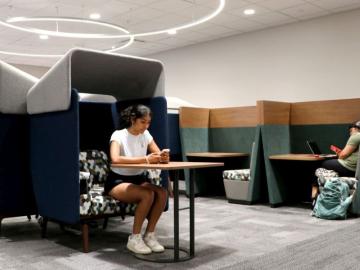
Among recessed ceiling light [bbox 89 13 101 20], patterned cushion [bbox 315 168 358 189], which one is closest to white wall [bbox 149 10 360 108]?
recessed ceiling light [bbox 89 13 101 20]

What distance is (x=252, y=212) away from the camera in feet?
16.3

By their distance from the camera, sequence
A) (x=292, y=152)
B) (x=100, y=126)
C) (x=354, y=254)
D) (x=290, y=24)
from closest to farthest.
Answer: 1. (x=354, y=254)
2. (x=100, y=126)
3. (x=292, y=152)
4. (x=290, y=24)

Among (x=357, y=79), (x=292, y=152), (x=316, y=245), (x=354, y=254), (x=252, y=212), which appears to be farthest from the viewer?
(x=357, y=79)

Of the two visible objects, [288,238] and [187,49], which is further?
[187,49]

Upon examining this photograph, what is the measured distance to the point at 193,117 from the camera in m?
6.36

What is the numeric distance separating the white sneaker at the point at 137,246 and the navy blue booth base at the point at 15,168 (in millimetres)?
1230

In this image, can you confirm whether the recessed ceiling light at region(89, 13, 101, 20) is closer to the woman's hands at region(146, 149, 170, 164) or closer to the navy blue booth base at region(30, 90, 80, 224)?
the navy blue booth base at region(30, 90, 80, 224)

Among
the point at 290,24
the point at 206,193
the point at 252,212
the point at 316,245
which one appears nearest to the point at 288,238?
the point at 316,245

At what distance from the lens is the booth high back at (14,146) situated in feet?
12.4

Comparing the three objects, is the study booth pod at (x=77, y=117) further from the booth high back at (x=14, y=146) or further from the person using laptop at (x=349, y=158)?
the person using laptop at (x=349, y=158)

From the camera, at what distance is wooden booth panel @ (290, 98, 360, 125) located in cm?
528

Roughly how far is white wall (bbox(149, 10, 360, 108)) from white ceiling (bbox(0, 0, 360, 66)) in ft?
0.75

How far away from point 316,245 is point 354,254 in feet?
1.09

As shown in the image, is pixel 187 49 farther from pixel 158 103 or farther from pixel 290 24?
pixel 158 103
